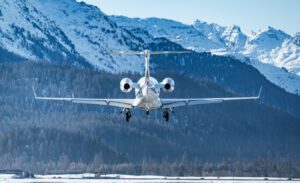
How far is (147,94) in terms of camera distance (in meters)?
105

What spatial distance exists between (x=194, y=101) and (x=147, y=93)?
11498 millimetres

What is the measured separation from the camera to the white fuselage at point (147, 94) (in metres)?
105

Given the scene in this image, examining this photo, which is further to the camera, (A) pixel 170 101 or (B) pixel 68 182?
(B) pixel 68 182

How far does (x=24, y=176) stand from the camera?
180 meters

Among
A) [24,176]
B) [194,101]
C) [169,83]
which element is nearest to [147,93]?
[169,83]

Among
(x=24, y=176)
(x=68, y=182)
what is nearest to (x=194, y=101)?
(x=68, y=182)

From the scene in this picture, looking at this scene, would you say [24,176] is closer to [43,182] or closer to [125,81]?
[43,182]

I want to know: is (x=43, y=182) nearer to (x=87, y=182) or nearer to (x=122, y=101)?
(x=87, y=182)

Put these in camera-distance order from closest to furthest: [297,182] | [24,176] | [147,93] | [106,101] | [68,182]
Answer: [147,93], [106,101], [68,182], [297,182], [24,176]

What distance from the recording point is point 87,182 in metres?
142

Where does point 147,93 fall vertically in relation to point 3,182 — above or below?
above

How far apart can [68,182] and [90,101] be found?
27641mm

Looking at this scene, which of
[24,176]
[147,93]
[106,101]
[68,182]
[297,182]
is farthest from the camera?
[24,176]

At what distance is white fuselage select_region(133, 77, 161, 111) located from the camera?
105125 mm
